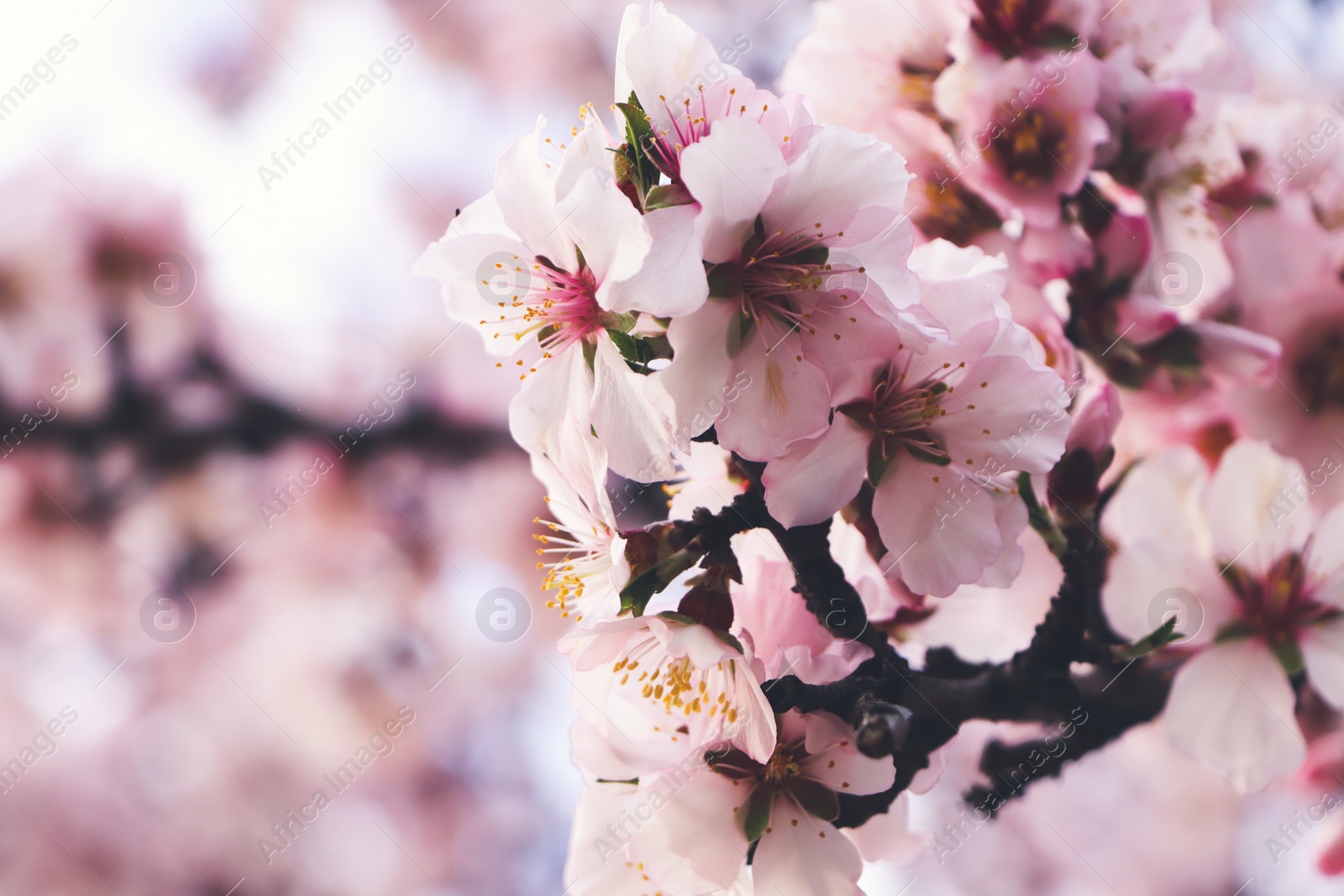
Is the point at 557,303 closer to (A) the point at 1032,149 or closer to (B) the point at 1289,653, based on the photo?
(A) the point at 1032,149

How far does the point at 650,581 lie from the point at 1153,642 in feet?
1.39

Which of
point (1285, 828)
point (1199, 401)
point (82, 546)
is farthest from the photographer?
point (82, 546)

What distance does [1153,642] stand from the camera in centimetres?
74

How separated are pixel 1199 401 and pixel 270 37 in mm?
2369

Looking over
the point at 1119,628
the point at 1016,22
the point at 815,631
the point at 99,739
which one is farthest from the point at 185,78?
the point at 1119,628

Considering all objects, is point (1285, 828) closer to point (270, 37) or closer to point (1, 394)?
point (1, 394)

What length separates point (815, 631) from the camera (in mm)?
754

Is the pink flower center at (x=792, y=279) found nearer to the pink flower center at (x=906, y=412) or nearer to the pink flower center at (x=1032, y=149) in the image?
the pink flower center at (x=906, y=412)

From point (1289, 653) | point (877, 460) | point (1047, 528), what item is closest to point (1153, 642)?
point (1047, 528)

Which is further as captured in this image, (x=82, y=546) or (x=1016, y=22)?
(x=82, y=546)

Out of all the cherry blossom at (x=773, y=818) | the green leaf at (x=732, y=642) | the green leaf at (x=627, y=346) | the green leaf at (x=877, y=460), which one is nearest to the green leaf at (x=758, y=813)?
the cherry blossom at (x=773, y=818)

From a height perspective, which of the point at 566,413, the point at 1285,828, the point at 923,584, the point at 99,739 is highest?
the point at 566,413

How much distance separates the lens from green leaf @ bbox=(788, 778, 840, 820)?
757 mm

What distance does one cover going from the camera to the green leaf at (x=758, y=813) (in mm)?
741
